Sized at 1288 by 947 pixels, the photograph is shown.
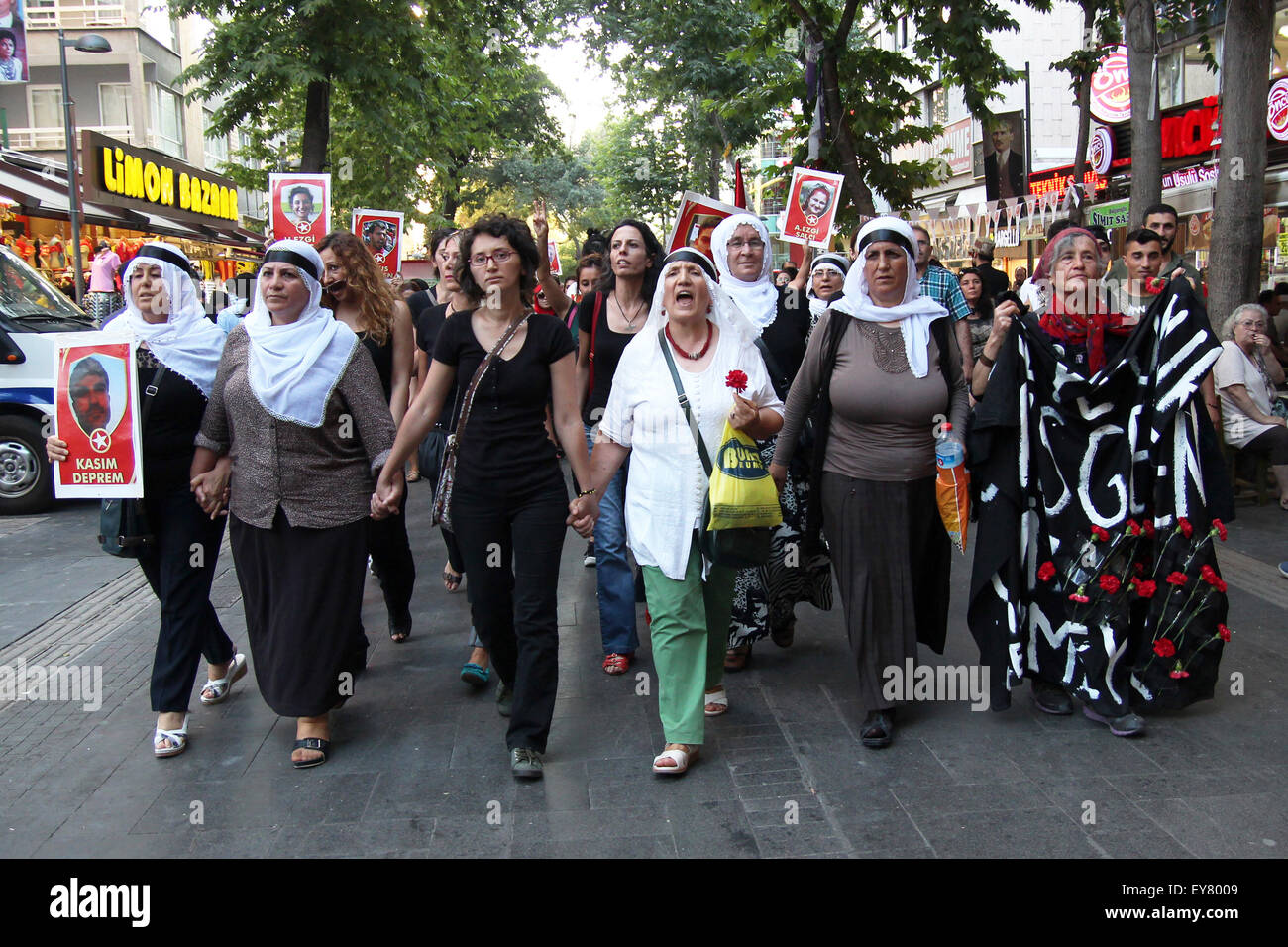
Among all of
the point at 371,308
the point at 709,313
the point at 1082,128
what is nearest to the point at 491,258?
the point at 709,313

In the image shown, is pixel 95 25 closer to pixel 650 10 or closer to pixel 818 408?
pixel 650 10

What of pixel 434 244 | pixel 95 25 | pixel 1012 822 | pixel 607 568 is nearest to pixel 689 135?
pixel 95 25

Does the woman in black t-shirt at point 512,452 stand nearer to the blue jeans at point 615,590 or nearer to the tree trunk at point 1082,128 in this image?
the blue jeans at point 615,590

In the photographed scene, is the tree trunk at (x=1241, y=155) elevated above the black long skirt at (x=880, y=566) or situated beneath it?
elevated above

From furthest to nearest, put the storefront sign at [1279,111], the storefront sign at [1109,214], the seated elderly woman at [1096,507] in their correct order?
the storefront sign at [1109,214]
the storefront sign at [1279,111]
the seated elderly woman at [1096,507]

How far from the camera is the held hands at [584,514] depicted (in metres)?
4.29

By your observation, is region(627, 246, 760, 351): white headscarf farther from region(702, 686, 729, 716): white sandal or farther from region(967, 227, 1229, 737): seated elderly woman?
region(702, 686, 729, 716): white sandal

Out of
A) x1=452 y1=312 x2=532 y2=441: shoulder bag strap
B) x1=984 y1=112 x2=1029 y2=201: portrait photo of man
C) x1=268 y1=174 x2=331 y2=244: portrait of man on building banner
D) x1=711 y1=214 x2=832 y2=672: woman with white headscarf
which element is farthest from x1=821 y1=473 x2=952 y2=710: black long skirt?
x1=984 y1=112 x2=1029 y2=201: portrait photo of man

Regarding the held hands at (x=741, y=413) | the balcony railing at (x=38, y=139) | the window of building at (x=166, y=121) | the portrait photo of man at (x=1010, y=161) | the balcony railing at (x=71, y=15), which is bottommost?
the held hands at (x=741, y=413)

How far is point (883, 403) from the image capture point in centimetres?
450

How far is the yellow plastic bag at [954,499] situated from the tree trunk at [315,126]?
10720 millimetres

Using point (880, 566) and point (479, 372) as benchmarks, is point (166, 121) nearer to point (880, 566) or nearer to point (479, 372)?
point (479, 372)

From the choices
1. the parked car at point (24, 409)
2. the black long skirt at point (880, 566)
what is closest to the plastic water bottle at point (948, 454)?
the black long skirt at point (880, 566)

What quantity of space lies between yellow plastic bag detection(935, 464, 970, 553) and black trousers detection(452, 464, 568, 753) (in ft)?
4.82
